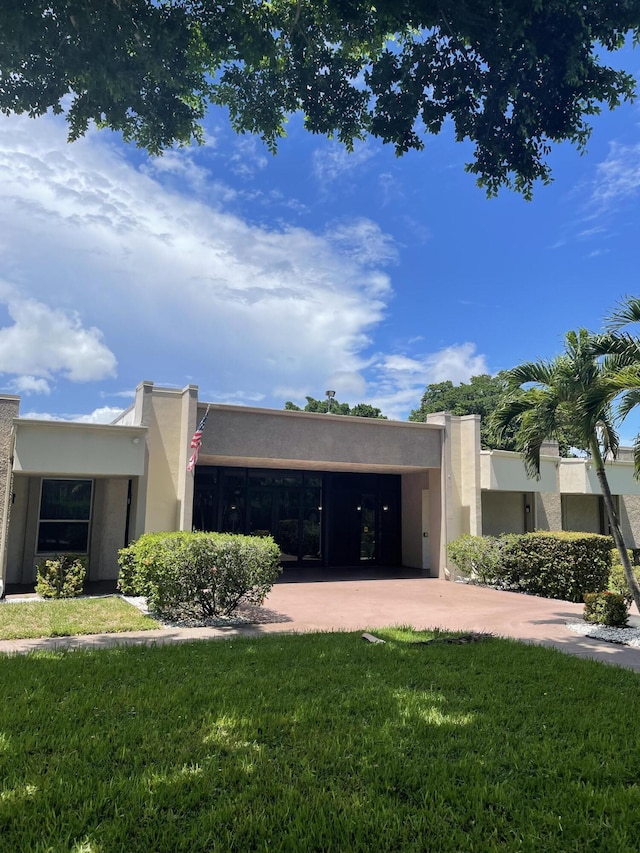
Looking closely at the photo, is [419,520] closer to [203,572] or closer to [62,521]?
[203,572]

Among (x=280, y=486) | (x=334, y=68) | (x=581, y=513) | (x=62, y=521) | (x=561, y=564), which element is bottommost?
(x=561, y=564)

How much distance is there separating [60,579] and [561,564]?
12256mm

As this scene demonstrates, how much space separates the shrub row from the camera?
14.6 meters

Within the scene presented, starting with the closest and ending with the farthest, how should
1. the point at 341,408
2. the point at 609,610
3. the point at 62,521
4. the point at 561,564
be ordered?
1. the point at 609,610
2. the point at 561,564
3. the point at 62,521
4. the point at 341,408

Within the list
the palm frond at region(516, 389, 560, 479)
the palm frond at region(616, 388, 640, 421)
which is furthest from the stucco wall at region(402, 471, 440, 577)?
the palm frond at region(616, 388, 640, 421)

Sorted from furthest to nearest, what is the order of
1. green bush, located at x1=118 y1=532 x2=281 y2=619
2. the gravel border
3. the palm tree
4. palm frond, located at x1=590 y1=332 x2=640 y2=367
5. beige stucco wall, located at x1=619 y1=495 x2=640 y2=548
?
1. beige stucco wall, located at x1=619 y1=495 x2=640 y2=548
2. green bush, located at x1=118 y1=532 x2=281 y2=619
3. palm frond, located at x1=590 y1=332 x2=640 y2=367
4. the palm tree
5. the gravel border

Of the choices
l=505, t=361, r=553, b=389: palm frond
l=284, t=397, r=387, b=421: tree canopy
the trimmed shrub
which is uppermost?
l=284, t=397, r=387, b=421: tree canopy

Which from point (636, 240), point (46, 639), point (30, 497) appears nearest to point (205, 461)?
point (30, 497)

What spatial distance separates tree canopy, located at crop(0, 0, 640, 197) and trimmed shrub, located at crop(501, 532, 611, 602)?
32.5 ft

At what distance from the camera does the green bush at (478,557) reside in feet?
51.3

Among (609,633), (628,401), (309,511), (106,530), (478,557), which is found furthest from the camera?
(309,511)

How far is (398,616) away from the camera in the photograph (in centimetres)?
1089

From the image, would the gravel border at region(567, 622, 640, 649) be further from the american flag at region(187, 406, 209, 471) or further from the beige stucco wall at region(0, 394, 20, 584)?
the beige stucco wall at region(0, 394, 20, 584)

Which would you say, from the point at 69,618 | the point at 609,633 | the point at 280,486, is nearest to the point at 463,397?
the point at 280,486
